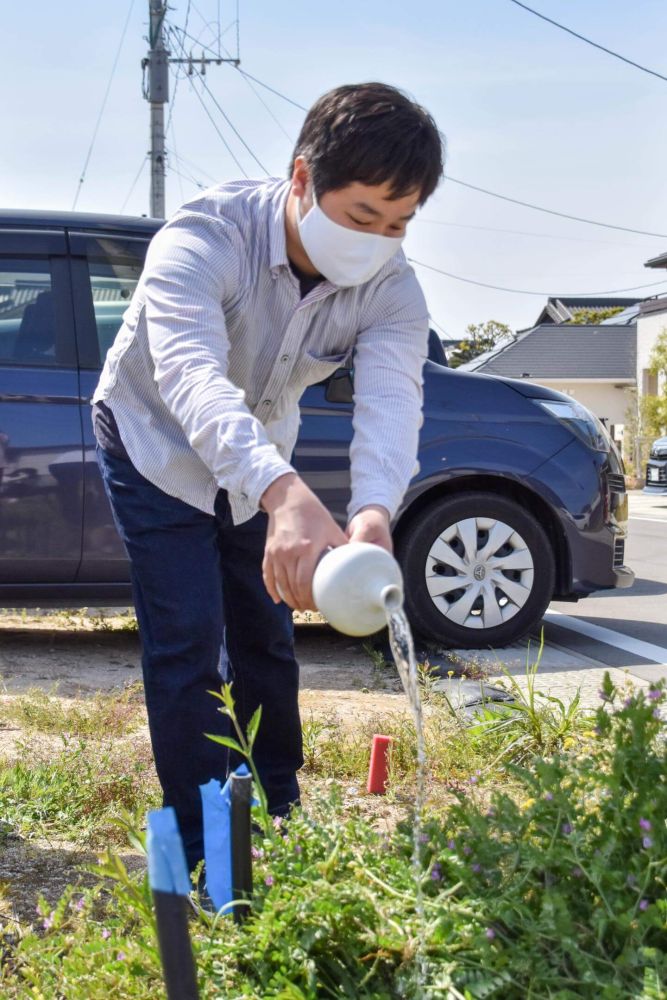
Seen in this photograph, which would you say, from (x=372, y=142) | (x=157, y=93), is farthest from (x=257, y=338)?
(x=157, y=93)

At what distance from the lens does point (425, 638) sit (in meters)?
5.67

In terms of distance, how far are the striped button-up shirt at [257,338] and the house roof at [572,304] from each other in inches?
2605

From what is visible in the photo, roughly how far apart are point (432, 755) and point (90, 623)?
11.6 ft

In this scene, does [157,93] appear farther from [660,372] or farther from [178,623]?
[660,372]

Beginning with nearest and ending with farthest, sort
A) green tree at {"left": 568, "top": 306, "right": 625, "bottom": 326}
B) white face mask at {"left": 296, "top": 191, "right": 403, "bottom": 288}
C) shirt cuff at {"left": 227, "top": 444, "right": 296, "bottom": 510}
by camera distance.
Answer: shirt cuff at {"left": 227, "top": 444, "right": 296, "bottom": 510} → white face mask at {"left": 296, "top": 191, "right": 403, "bottom": 288} → green tree at {"left": 568, "top": 306, "right": 625, "bottom": 326}

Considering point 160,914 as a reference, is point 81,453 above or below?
above

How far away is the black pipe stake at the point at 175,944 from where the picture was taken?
125 centimetres

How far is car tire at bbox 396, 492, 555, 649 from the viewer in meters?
5.57

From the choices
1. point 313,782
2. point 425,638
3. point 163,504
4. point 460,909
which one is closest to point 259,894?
point 460,909

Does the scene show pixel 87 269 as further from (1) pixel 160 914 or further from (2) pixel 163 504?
(1) pixel 160 914

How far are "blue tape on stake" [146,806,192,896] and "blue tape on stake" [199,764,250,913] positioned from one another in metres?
0.61

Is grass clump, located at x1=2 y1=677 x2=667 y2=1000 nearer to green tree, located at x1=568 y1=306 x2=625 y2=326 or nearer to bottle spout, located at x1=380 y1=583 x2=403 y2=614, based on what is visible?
bottle spout, located at x1=380 y1=583 x2=403 y2=614

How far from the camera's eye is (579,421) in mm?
5805

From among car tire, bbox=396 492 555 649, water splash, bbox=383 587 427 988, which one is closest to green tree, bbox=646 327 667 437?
car tire, bbox=396 492 555 649
